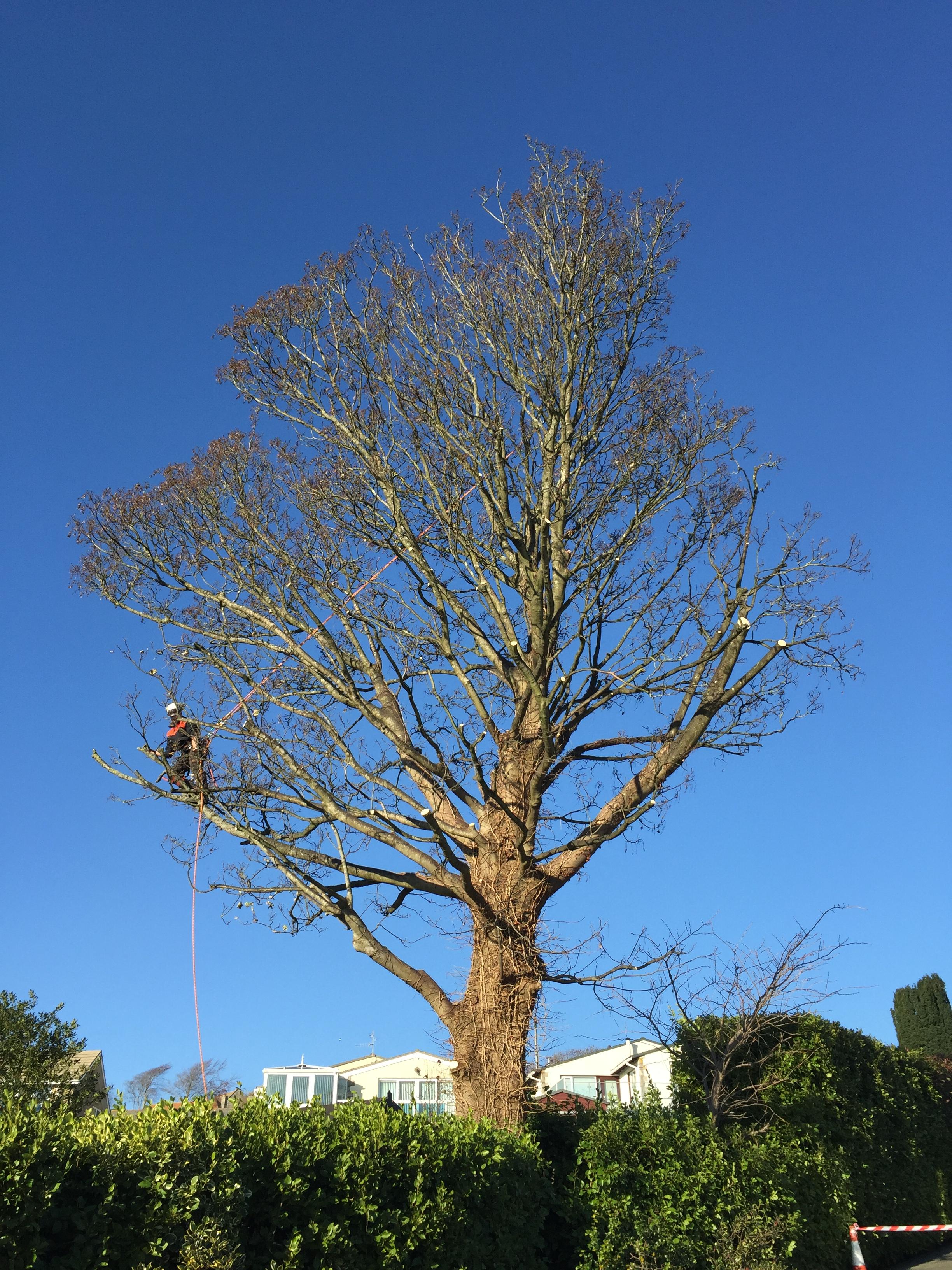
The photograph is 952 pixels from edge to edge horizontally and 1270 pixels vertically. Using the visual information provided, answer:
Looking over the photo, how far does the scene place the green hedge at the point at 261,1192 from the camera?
3.63 m

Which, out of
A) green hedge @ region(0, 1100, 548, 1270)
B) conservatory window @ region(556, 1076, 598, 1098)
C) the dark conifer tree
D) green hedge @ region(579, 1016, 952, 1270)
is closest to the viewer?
green hedge @ region(0, 1100, 548, 1270)

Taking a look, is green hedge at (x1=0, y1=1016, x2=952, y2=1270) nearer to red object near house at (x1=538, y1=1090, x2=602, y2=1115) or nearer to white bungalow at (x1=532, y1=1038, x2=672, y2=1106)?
red object near house at (x1=538, y1=1090, x2=602, y2=1115)

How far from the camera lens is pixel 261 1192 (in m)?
4.59

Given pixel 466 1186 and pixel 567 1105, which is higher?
pixel 567 1105

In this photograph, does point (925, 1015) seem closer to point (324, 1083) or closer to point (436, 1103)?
point (324, 1083)

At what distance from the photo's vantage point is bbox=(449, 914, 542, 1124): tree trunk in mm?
7562

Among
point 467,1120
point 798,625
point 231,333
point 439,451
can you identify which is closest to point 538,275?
point 439,451

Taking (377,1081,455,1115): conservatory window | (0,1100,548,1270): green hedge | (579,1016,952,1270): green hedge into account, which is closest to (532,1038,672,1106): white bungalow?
(579,1016,952,1270): green hedge

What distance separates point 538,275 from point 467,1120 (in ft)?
24.0

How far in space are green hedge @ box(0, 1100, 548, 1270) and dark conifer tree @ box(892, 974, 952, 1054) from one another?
22420 millimetres

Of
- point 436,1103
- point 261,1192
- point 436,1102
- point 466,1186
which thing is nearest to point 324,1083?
point 436,1102

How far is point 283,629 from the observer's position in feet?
30.2

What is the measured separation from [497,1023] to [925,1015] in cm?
2224

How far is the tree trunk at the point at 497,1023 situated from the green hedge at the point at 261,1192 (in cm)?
93
